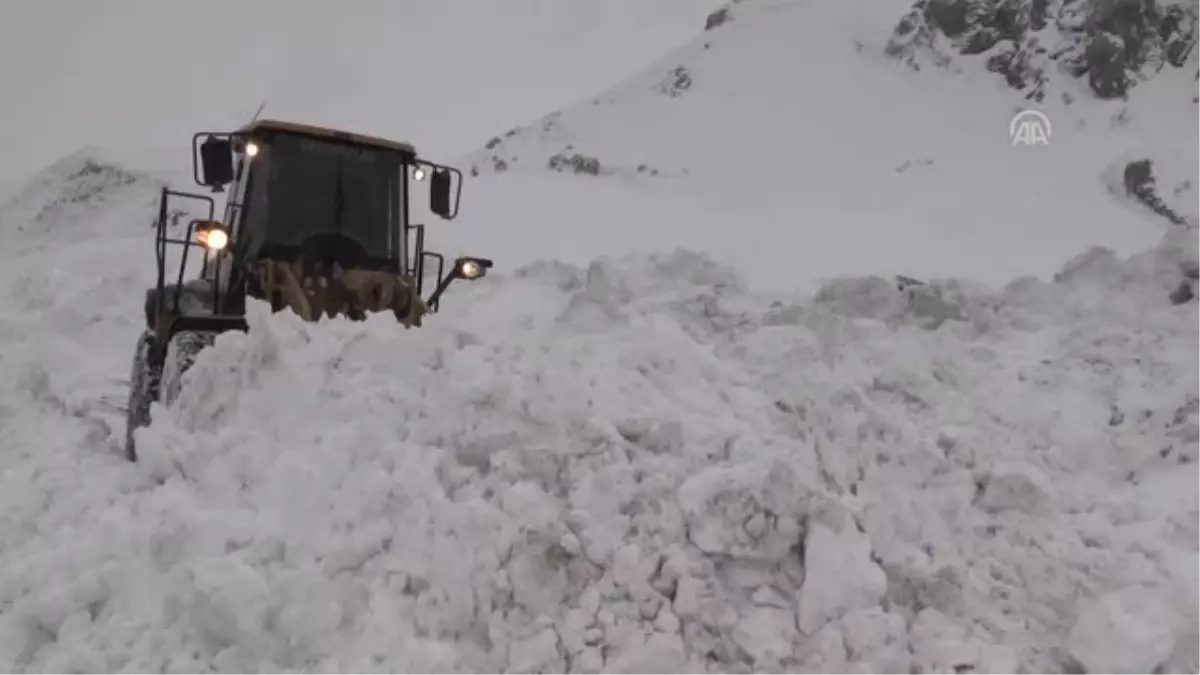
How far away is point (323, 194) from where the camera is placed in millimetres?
6371

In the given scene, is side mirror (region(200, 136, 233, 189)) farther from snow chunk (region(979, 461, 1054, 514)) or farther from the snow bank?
snow chunk (region(979, 461, 1054, 514))

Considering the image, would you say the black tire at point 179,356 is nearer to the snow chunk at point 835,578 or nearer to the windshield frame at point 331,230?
the windshield frame at point 331,230

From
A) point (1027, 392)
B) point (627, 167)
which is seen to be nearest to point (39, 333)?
point (1027, 392)

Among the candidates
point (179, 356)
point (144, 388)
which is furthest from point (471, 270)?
point (144, 388)

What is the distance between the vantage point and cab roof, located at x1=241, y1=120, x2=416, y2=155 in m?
6.29

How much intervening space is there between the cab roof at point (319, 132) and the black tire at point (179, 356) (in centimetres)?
137

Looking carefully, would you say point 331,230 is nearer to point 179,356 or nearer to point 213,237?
point 213,237

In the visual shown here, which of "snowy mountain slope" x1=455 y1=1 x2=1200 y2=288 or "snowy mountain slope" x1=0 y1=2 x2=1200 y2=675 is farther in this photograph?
"snowy mountain slope" x1=455 y1=1 x2=1200 y2=288

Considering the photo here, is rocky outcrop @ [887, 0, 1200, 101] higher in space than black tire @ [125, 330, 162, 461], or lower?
higher

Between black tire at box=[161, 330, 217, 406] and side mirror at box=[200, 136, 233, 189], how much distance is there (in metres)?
0.98

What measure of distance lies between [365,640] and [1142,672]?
275cm

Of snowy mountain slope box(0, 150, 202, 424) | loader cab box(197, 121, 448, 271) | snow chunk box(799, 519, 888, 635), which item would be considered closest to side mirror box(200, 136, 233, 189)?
loader cab box(197, 121, 448, 271)

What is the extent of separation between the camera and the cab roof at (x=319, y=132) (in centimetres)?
629

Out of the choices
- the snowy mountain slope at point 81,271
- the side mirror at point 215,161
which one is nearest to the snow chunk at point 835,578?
the side mirror at point 215,161
